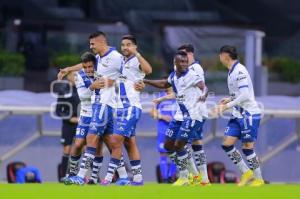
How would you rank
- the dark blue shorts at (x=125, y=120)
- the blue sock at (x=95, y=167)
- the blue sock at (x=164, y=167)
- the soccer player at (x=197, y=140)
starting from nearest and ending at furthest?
the dark blue shorts at (x=125, y=120)
the soccer player at (x=197, y=140)
the blue sock at (x=95, y=167)
the blue sock at (x=164, y=167)

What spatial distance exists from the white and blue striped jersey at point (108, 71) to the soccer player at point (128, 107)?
4.9 inches

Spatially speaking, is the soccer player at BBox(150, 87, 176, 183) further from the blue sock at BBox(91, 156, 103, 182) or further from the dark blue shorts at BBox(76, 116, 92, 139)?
the dark blue shorts at BBox(76, 116, 92, 139)

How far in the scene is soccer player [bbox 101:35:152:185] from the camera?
19781 millimetres

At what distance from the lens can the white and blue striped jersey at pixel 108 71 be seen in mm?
19672

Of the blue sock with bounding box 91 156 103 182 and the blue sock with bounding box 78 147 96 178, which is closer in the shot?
the blue sock with bounding box 78 147 96 178

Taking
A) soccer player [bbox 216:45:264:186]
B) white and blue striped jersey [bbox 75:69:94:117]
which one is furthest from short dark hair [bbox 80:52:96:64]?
soccer player [bbox 216:45:264:186]

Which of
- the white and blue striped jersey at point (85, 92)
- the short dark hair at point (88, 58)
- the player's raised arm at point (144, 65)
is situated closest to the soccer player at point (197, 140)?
the player's raised arm at point (144, 65)

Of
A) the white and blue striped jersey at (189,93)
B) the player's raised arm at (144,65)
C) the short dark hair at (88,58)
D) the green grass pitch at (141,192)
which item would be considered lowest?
the green grass pitch at (141,192)

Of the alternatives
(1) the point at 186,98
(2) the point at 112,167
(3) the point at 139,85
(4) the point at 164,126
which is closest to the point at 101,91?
(3) the point at 139,85

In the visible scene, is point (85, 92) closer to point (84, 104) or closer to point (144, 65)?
point (84, 104)

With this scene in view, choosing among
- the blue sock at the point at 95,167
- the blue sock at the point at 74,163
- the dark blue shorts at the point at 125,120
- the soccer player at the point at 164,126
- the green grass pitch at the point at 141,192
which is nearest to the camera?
the green grass pitch at the point at 141,192

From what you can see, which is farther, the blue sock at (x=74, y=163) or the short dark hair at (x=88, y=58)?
the blue sock at (x=74, y=163)

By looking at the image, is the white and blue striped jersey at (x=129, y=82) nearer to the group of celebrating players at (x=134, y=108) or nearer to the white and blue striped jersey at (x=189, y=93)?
the group of celebrating players at (x=134, y=108)

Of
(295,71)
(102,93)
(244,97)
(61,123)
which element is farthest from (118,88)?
(295,71)
